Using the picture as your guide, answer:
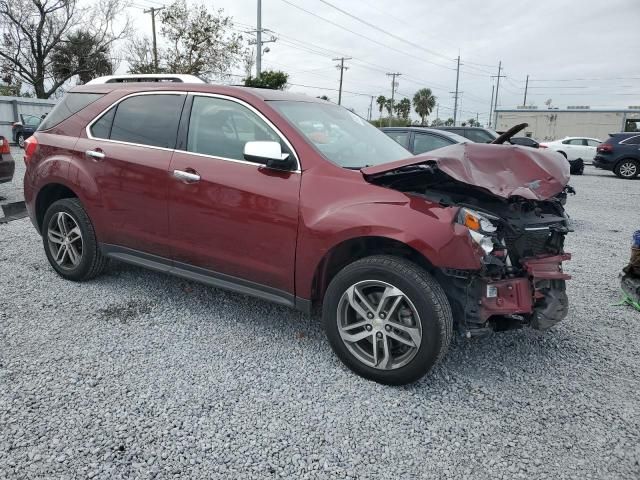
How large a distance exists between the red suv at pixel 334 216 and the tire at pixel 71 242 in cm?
20

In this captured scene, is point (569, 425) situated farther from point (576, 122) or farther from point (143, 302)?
point (576, 122)

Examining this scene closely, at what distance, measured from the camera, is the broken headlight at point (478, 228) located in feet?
8.79

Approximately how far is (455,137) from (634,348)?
5.79m

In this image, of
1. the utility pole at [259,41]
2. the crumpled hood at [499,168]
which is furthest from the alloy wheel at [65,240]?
the utility pole at [259,41]

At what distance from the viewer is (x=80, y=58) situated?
38250 millimetres

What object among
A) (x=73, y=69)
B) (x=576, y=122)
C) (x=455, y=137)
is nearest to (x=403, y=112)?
(x=576, y=122)

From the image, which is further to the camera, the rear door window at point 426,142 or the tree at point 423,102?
the tree at point 423,102

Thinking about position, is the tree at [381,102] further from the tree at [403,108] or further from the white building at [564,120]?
the white building at [564,120]

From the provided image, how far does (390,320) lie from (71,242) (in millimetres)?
3106

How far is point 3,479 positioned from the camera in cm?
207

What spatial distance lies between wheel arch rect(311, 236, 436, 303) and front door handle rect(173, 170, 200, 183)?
3.72 ft

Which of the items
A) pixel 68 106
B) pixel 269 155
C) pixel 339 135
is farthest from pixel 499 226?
pixel 68 106

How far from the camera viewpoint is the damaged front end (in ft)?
9.10

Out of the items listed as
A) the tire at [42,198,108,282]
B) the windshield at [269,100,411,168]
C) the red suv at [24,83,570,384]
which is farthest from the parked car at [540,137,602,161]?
the tire at [42,198,108,282]
